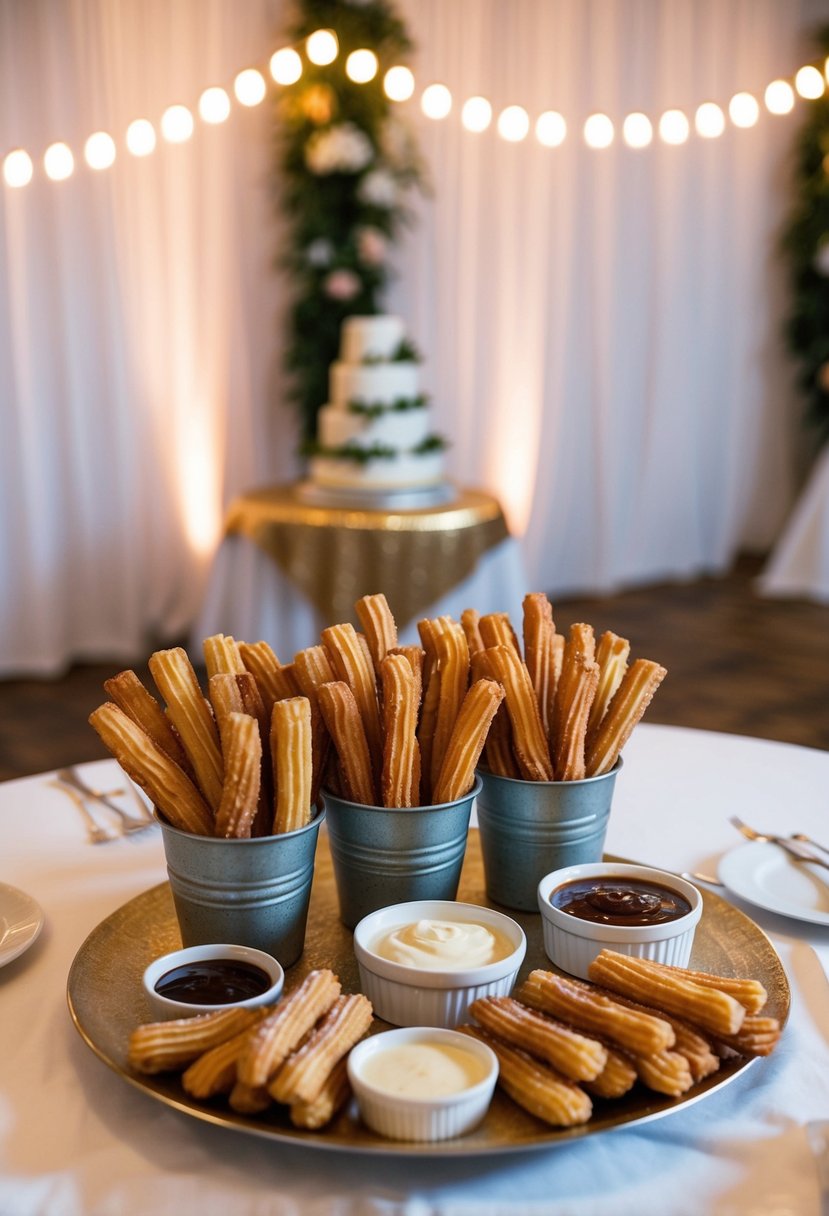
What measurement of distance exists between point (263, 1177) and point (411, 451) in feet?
11.8

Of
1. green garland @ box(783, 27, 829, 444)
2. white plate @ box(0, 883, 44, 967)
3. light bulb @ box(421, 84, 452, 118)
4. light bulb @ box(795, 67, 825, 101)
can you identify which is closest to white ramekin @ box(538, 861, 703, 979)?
white plate @ box(0, 883, 44, 967)

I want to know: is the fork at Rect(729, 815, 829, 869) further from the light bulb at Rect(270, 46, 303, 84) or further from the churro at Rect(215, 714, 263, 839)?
the light bulb at Rect(270, 46, 303, 84)

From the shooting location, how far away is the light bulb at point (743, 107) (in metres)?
5.71

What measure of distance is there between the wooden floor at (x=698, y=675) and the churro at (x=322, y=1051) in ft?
9.72

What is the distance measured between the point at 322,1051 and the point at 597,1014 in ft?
0.58

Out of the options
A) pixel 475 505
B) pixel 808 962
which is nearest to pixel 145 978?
pixel 808 962

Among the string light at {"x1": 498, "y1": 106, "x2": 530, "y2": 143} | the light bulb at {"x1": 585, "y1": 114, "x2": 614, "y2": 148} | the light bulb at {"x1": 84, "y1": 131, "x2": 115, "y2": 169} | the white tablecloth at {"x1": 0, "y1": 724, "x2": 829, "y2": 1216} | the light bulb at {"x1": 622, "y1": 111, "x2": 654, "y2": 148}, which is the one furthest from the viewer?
the light bulb at {"x1": 622, "y1": 111, "x2": 654, "y2": 148}

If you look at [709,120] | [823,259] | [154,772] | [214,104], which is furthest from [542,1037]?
[823,259]

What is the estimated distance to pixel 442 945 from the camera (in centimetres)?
88

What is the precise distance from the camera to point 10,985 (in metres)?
0.97

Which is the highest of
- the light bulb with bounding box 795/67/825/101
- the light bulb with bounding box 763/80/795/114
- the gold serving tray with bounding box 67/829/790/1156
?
the light bulb with bounding box 795/67/825/101

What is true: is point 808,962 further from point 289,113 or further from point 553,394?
point 553,394

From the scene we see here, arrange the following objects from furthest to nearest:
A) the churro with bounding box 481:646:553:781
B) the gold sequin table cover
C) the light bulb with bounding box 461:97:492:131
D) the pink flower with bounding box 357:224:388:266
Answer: the light bulb with bounding box 461:97:492:131, the pink flower with bounding box 357:224:388:266, the gold sequin table cover, the churro with bounding box 481:646:553:781

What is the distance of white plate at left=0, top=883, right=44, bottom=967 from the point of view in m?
0.99
